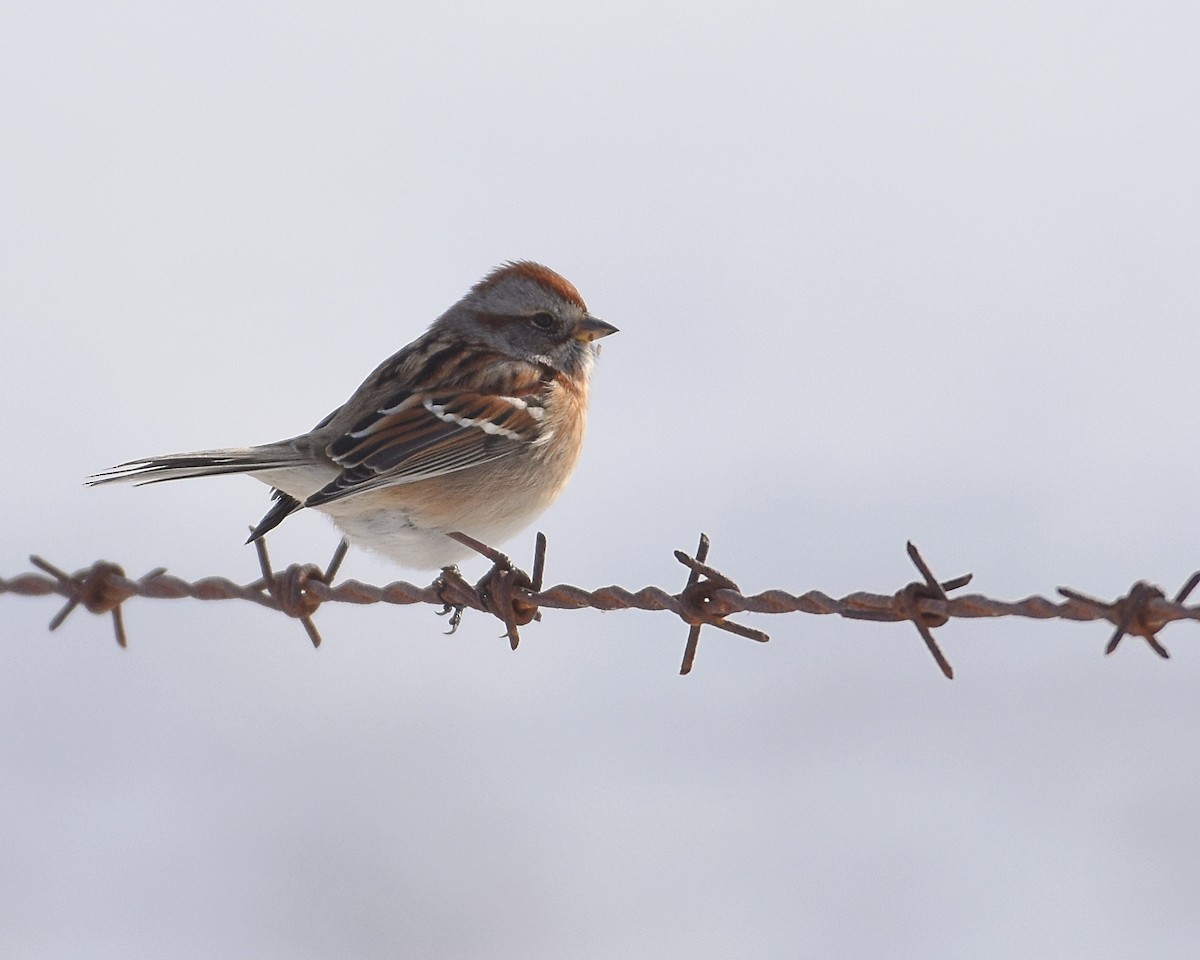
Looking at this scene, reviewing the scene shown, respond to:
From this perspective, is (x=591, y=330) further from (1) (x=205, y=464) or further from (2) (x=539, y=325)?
(1) (x=205, y=464)

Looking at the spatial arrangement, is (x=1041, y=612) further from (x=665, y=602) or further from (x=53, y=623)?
(x=53, y=623)

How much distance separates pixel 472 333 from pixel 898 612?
3587mm

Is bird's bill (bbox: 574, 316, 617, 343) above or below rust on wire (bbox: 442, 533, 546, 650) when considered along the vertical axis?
above

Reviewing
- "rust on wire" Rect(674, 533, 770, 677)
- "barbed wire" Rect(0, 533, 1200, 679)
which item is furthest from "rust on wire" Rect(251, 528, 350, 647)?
"rust on wire" Rect(674, 533, 770, 677)

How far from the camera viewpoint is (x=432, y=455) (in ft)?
17.0

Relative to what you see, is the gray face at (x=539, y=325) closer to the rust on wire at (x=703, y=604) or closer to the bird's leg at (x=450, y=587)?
the bird's leg at (x=450, y=587)

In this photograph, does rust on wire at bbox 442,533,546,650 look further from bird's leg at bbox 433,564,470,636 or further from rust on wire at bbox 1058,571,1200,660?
rust on wire at bbox 1058,571,1200,660

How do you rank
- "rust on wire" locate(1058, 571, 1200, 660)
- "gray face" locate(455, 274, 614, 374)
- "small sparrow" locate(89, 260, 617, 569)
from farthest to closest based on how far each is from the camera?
"gray face" locate(455, 274, 614, 374) < "small sparrow" locate(89, 260, 617, 569) < "rust on wire" locate(1058, 571, 1200, 660)

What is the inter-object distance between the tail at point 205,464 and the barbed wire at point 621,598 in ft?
1.16

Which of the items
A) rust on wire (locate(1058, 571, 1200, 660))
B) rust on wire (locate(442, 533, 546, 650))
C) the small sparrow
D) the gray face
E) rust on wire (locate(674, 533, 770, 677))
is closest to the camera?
rust on wire (locate(1058, 571, 1200, 660))

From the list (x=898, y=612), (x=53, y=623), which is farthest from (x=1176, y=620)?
(x=53, y=623)

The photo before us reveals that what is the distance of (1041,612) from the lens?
9.43 feet

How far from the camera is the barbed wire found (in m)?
2.76

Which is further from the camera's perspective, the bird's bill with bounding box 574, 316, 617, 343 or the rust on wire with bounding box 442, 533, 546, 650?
the bird's bill with bounding box 574, 316, 617, 343
